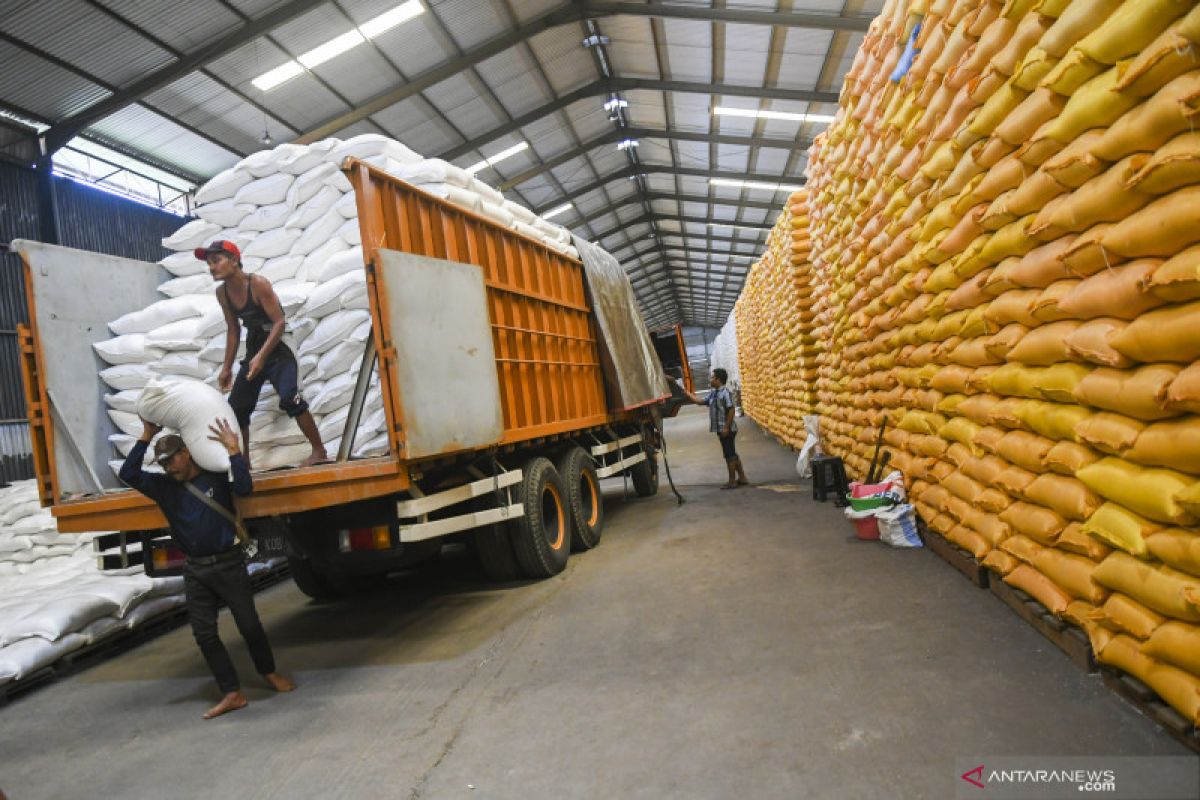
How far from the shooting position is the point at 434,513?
489 centimetres

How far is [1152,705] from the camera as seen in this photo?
2395 millimetres

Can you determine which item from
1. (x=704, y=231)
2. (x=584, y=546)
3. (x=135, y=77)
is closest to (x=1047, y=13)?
(x=584, y=546)

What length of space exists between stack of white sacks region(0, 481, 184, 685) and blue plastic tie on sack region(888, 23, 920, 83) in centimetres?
617

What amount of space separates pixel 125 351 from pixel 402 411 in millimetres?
Result: 2099

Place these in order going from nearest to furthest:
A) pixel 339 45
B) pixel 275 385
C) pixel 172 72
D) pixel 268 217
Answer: pixel 275 385, pixel 268 217, pixel 172 72, pixel 339 45

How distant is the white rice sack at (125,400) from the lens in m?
4.52

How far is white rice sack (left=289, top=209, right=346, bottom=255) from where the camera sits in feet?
15.6

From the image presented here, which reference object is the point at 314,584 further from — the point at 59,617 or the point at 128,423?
the point at 128,423

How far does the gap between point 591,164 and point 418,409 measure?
1778 centimetres

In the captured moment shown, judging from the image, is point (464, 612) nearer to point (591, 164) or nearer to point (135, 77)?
point (135, 77)

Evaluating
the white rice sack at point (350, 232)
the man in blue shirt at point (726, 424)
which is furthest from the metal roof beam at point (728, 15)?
the white rice sack at point (350, 232)

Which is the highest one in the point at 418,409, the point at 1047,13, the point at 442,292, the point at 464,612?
the point at 1047,13

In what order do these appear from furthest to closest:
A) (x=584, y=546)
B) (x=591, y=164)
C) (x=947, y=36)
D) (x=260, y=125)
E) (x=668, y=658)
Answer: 1. (x=591, y=164)
2. (x=260, y=125)
3. (x=584, y=546)
4. (x=947, y=36)
5. (x=668, y=658)

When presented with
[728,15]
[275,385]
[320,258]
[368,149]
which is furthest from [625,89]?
[275,385]
